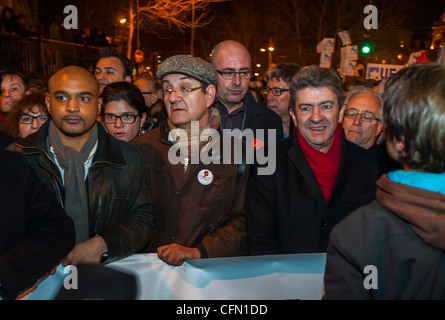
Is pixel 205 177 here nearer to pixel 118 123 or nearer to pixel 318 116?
pixel 318 116

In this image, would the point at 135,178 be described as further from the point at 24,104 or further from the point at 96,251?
the point at 24,104

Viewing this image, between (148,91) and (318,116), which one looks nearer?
(318,116)

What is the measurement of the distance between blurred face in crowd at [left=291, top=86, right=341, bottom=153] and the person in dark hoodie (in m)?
1.17

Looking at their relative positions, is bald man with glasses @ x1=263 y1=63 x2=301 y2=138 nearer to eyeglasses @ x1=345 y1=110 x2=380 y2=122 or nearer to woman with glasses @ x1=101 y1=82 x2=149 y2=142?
eyeglasses @ x1=345 y1=110 x2=380 y2=122

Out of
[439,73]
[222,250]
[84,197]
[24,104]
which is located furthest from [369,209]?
[24,104]

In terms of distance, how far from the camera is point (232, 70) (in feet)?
14.1

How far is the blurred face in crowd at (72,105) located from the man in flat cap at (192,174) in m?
0.48

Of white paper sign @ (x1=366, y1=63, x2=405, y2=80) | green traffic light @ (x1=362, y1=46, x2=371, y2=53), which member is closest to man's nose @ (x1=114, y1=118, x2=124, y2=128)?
white paper sign @ (x1=366, y1=63, x2=405, y2=80)

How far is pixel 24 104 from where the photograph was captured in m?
3.50

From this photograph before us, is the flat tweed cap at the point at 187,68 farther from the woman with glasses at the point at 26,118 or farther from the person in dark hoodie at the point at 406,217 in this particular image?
the person in dark hoodie at the point at 406,217

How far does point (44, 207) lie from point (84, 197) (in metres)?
0.51

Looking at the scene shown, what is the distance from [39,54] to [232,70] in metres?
13.6

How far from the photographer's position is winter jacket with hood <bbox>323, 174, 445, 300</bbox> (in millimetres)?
1364

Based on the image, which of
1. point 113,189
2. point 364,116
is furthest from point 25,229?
point 364,116
